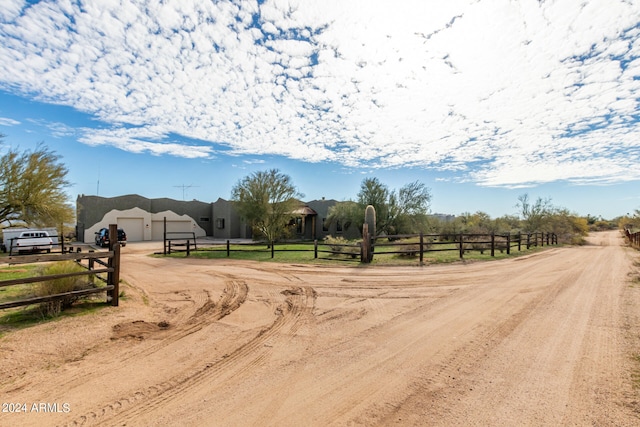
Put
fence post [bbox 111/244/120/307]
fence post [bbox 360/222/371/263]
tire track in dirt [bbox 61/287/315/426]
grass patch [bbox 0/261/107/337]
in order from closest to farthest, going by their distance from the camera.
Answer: tire track in dirt [bbox 61/287/315/426], grass patch [bbox 0/261/107/337], fence post [bbox 111/244/120/307], fence post [bbox 360/222/371/263]

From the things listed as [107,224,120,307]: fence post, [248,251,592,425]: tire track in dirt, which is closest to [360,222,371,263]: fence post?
[248,251,592,425]: tire track in dirt

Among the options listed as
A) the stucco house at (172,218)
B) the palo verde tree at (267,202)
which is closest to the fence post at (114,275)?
the palo verde tree at (267,202)

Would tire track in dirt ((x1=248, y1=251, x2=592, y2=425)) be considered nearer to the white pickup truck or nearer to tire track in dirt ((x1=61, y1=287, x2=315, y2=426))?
tire track in dirt ((x1=61, y1=287, x2=315, y2=426))

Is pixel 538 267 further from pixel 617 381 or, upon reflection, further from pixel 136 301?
pixel 136 301

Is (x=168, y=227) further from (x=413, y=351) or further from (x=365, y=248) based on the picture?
(x=413, y=351)

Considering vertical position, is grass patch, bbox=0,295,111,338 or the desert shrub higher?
the desert shrub

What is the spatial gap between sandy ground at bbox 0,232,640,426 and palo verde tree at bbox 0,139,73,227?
1849 centimetres

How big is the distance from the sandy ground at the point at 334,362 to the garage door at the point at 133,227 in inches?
1115

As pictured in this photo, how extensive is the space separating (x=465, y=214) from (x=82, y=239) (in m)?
38.9

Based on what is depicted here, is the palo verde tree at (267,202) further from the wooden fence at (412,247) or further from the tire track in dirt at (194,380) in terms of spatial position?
the tire track in dirt at (194,380)

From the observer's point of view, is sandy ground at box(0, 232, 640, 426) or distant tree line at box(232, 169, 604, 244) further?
distant tree line at box(232, 169, 604, 244)

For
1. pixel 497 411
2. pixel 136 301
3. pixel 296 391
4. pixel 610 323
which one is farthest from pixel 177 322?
pixel 610 323

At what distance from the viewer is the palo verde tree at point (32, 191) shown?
19036 millimetres

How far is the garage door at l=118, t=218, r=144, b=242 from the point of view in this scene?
103 ft
